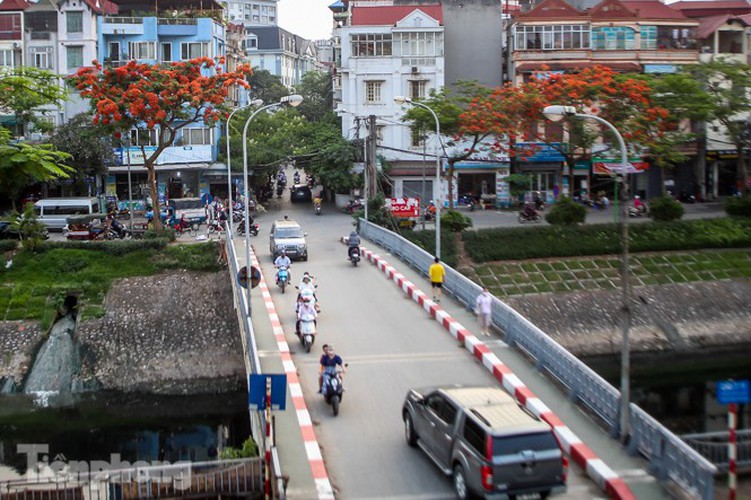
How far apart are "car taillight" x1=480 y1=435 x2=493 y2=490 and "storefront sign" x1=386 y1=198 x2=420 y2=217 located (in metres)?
28.2

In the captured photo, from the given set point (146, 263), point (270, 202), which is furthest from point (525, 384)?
point (270, 202)

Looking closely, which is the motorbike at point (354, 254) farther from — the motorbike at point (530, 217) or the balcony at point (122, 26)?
the balcony at point (122, 26)

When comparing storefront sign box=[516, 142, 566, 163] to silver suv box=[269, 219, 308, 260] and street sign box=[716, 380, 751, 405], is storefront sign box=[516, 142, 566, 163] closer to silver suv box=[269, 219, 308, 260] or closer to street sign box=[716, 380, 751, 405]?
silver suv box=[269, 219, 308, 260]

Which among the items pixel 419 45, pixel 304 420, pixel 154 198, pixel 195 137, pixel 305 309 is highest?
pixel 419 45

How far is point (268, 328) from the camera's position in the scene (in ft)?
76.0

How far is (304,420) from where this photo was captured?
54.3ft

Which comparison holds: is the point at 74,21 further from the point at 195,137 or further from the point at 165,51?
the point at 195,137

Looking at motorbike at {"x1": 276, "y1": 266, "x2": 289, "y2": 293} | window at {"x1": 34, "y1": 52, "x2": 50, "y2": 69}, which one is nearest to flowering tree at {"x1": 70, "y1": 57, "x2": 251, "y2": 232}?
motorbike at {"x1": 276, "y1": 266, "x2": 289, "y2": 293}

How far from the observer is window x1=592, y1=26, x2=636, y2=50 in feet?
172

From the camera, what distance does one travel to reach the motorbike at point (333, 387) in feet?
56.3

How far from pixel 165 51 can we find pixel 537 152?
79.6ft

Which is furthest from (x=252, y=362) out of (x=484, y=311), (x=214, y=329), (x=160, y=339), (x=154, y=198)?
(x=154, y=198)

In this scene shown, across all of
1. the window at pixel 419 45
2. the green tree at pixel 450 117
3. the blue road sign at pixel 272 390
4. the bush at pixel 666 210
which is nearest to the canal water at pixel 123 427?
the blue road sign at pixel 272 390

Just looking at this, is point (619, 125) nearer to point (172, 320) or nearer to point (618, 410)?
point (172, 320)
